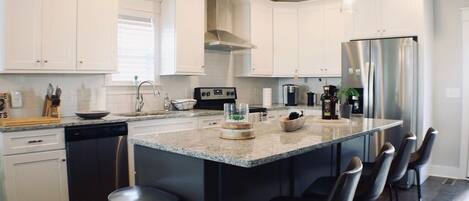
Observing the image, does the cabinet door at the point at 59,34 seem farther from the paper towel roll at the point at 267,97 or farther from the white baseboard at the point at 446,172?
the white baseboard at the point at 446,172

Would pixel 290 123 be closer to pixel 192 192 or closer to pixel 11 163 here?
pixel 192 192

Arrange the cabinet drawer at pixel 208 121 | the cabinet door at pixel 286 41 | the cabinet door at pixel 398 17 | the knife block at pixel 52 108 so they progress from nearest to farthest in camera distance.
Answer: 1. the knife block at pixel 52 108
2. the cabinet drawer at pixel 208 121
3. the cabinet door at pixel 398 17
4. the cabinet door at pixel 286 41

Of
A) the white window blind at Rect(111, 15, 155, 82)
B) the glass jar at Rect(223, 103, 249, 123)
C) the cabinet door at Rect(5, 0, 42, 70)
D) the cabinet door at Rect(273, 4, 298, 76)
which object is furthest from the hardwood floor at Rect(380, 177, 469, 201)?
the cabinet door at Rect(5, 0, 42, 70)

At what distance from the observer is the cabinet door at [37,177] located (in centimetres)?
286

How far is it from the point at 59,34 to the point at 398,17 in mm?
3795

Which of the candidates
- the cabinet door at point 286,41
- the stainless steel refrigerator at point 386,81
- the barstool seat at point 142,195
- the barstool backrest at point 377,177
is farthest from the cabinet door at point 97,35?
the stainless steel refrigerator at point 386,81

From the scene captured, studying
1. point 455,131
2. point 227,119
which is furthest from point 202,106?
point 455,131

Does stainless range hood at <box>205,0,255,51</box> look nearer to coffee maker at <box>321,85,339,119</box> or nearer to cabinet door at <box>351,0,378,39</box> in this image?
cabinet door at <box>351,0,378,39</box>

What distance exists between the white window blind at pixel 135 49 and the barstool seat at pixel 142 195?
244 centimetres

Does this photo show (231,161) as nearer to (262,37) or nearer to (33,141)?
(33,141)

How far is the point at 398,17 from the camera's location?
459 cm

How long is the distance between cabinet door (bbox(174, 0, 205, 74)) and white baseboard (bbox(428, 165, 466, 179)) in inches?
133

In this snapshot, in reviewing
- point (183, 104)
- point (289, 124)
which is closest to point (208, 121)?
point (183, 104)

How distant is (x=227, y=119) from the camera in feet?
7.06
